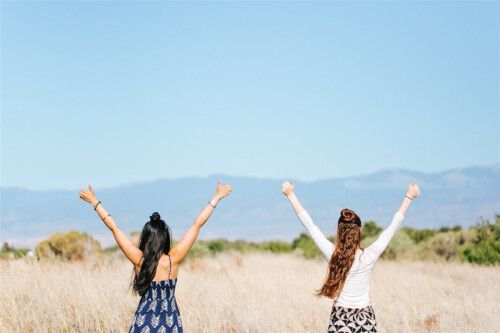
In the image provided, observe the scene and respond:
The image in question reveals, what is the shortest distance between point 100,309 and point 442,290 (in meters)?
9.68

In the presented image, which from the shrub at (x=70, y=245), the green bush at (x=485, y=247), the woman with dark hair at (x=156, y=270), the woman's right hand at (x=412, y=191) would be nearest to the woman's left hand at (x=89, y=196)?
the woman with dark hair at (x=156, y=270)

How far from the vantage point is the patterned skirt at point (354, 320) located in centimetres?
616

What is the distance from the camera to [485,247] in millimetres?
25234

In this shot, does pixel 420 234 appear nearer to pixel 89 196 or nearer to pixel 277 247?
pixel 277 247

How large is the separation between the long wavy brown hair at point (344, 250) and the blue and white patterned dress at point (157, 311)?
5.49ft

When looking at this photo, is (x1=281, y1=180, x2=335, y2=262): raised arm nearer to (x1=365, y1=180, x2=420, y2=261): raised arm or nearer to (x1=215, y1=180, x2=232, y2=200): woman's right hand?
(x1=365, y1=180, x2=420, y2=261): raised arm

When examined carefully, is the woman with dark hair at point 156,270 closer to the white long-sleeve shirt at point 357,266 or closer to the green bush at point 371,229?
the white long-sleeve shirt at point 357,266

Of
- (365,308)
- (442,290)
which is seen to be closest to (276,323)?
(365,308)

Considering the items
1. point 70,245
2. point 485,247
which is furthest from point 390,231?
point 485,247

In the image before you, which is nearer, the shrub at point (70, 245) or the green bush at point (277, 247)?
the shrub at point (70, 245)

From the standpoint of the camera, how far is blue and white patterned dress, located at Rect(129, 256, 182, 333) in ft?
20.0

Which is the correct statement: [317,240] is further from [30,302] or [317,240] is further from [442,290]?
[442,290]

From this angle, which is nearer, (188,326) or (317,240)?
(317,240)

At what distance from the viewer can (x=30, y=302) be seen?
36.6 ft
